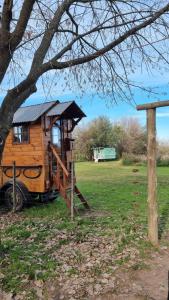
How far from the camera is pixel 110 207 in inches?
409

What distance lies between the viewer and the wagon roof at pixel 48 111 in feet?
34.3

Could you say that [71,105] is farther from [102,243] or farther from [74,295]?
[74,295]

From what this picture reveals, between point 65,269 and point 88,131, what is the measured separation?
111 ft

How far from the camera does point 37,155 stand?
1062 centimetres

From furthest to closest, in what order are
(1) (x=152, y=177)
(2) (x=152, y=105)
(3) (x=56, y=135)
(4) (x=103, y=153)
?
(4) (x=103, y=153) < (3) (x=56, y=135) < (1) (x=152, y=177) < (2) (x=152, y=105)

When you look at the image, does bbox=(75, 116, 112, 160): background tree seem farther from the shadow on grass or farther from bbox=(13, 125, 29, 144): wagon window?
the shadow on grass

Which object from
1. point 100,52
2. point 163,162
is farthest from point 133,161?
point 100,52

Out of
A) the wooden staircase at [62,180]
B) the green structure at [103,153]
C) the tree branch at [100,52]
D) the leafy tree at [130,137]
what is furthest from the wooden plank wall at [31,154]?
the leafy tree at [130,137]

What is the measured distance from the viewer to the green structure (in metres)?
36.6

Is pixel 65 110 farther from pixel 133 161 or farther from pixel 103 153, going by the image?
pixel 103 153

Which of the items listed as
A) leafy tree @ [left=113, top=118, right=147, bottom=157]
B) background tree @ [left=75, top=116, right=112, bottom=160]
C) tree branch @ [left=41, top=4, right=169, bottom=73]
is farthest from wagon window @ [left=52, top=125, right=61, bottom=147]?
background tree @ [left=75, top=116, right=112, bottom=160]

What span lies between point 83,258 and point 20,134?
21.2 feet

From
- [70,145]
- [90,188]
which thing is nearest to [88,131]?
[90,188]

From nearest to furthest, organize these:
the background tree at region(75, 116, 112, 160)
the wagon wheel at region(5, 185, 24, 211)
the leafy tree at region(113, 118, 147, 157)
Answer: the wagon wheel at region(5, 185, 24, 211)
the leafy tree at region(113, 118, 147, 157)
the background tree at region(75, 116, 112, 160)
